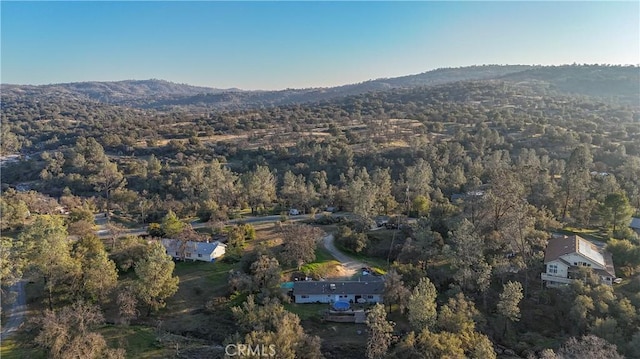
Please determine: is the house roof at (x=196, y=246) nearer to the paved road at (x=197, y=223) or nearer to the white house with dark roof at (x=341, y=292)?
the paved road at (x=197, y=223)

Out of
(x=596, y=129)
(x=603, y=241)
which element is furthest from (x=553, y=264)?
(x=596, y=129)

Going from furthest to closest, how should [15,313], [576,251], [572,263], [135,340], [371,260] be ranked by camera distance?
[371,260] < [572,263] < [576,251] < [15,313] < [135,340]

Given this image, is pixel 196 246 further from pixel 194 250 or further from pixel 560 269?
pixel 560 269

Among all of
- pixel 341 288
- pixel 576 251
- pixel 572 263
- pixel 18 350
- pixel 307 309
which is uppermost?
pixel 576 251

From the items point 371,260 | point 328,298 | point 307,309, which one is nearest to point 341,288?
point 328,298

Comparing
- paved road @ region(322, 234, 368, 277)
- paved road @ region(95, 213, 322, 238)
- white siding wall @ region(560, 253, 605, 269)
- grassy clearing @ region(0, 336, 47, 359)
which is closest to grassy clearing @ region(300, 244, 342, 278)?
paved road @ region(322, 234, 368, 277)

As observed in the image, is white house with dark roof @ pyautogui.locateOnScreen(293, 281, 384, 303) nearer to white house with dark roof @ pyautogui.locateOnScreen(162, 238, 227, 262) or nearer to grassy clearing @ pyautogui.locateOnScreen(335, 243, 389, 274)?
grassy clearing @ pyautogui.locateOnScreen(335, 243, 389, 274)

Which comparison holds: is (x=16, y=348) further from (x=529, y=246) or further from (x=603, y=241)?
(x=603, y=241)
